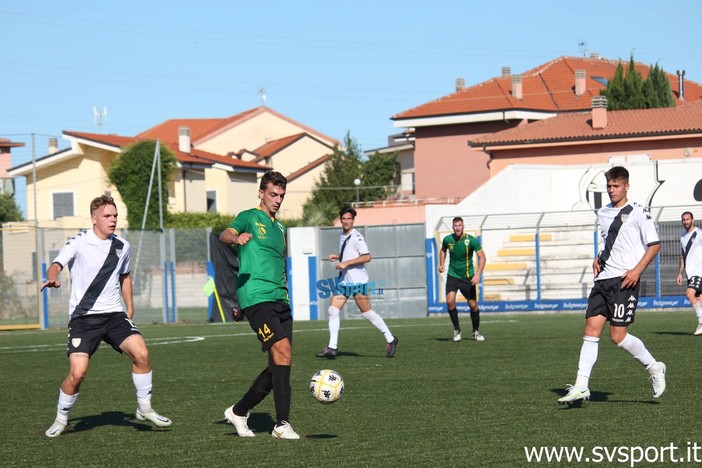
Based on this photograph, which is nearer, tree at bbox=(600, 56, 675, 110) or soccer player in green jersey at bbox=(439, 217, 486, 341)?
soccer player in green jersey at bbox=(439, 217, 486, 341)

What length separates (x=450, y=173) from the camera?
59844 millimetres

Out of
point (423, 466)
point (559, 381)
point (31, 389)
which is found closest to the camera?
point (423, 466)

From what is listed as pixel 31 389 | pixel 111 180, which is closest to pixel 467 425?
pixel 31 389

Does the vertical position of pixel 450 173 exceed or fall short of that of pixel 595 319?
it exceeds it

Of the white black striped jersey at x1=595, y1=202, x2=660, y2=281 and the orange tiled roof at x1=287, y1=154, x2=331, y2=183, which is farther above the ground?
the orange tiled roof at x1=287, y1=154, x2=331, y2=183

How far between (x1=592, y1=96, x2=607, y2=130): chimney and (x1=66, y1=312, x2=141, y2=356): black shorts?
39.4 meters

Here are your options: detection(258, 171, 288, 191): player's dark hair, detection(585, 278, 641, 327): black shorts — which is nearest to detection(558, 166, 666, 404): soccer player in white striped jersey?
detection(585, 278, 641, 327): black shorts

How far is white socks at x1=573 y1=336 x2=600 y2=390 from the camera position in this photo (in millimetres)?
9703

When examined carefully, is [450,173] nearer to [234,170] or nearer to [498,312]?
[234,170]

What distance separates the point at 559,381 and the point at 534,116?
156ft

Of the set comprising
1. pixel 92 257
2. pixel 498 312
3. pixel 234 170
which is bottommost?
pixel 498 312

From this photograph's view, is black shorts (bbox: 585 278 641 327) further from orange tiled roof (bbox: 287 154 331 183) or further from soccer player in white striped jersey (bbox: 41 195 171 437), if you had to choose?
orange tiled roof (bbox: 287 154 331 183)

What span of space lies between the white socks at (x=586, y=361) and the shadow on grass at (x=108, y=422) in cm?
380
